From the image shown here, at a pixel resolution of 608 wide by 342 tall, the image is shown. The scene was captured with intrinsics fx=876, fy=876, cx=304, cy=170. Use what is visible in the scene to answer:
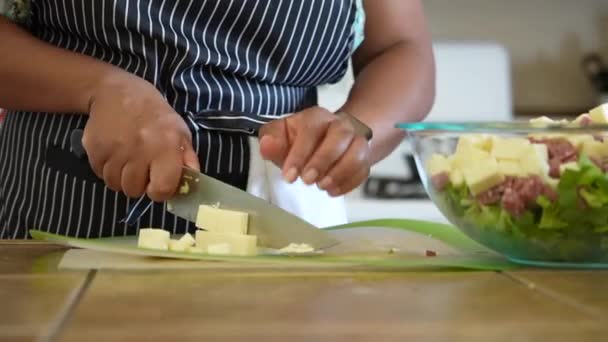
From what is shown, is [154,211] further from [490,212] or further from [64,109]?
[490,212]

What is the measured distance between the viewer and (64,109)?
2.67ft

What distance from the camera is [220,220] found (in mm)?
696

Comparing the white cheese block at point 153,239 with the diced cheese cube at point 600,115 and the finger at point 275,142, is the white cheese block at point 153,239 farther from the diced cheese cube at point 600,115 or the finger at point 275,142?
the diced cheese cube at point 600,115

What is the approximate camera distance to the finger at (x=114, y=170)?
2.31 ft

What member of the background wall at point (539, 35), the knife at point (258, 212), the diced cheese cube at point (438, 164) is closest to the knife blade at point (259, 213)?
the knife at point (258, 212)

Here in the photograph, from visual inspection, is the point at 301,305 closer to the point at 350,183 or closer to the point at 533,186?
the point at 533,186

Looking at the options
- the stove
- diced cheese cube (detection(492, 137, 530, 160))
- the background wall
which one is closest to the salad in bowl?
diced cheese cube (detection(492, 137, 530, 160))

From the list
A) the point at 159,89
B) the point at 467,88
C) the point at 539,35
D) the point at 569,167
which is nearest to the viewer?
the point at 569,167

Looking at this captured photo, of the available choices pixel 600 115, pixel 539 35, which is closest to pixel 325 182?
pixel 600 115

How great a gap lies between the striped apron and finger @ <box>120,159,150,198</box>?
117mm

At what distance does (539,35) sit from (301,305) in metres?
2.21

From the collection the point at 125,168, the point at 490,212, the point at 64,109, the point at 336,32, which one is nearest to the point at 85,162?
the point at 64,109

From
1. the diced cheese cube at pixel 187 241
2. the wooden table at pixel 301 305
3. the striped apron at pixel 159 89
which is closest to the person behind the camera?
the wooden table at pixel 301 305

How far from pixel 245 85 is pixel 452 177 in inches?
13.0
